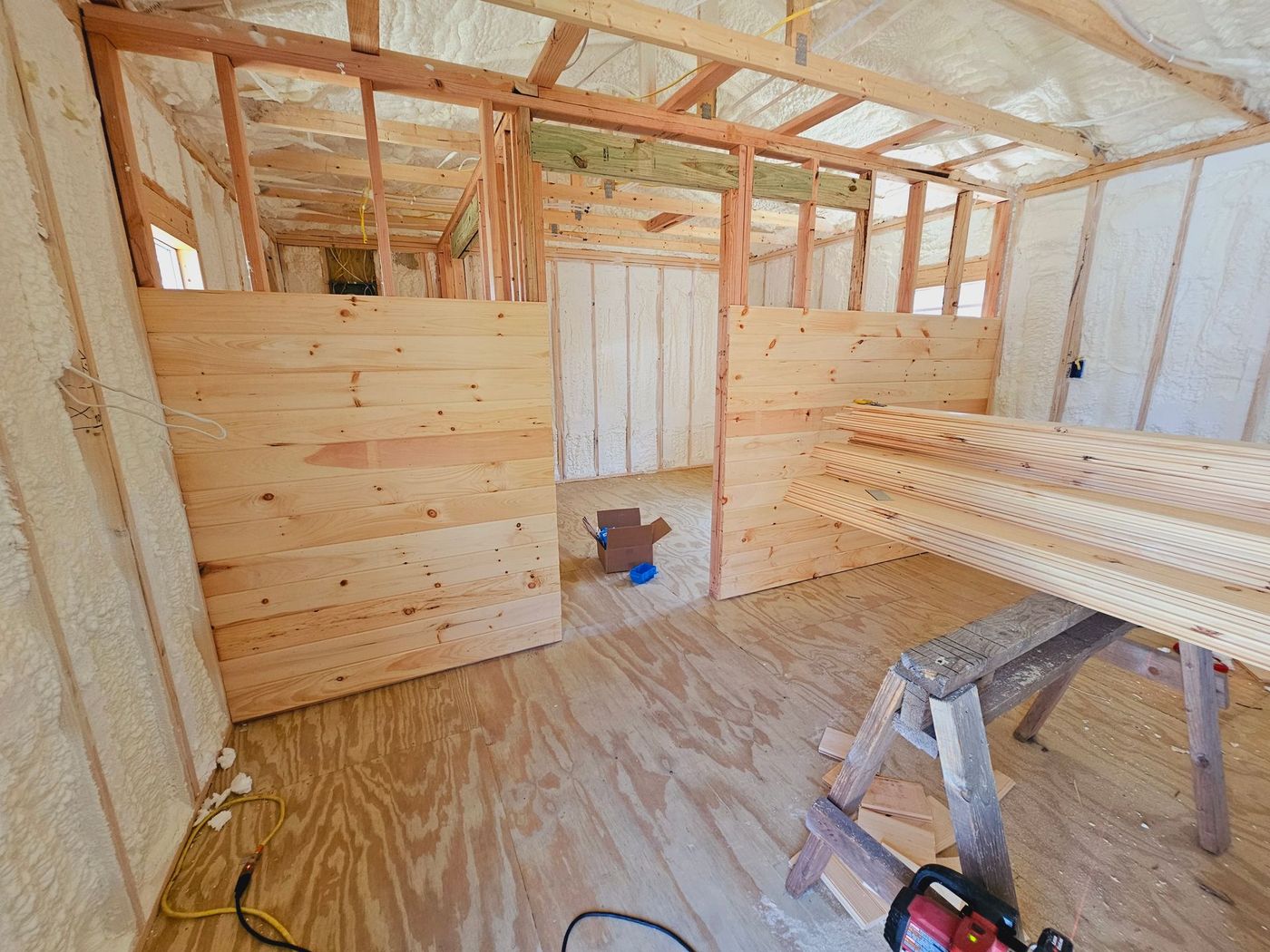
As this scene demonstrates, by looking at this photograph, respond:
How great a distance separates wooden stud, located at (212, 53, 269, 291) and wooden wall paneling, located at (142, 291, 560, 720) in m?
0.12

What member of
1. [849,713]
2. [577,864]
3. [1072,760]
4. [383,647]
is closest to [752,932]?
[577,864]

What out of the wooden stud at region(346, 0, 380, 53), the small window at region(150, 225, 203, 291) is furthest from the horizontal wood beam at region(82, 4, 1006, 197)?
the small window at region(150, 225, 203, 291)

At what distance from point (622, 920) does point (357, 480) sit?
1574 mm

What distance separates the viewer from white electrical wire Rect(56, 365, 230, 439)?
1086mm

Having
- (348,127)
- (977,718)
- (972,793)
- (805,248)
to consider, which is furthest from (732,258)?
(972,793)

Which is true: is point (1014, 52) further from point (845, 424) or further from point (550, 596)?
point (550, 596)

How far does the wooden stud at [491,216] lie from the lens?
5.84 ft

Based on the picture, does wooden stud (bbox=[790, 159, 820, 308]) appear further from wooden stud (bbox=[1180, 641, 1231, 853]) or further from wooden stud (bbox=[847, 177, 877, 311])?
wooden stud (bbox=[1180, 641, 1231, 853])

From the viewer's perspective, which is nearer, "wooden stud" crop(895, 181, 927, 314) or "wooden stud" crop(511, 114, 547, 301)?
"wooden stud" crop(511, 114, 547, 301)

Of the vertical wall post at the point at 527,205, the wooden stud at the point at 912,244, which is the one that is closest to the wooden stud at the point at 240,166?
the vertical wall post at the point at 527,205

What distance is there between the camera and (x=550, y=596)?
217cm

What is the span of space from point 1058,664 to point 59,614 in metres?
2.19

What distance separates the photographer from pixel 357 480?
175cm

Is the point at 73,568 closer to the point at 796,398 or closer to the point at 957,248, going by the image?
the point at 796,398
